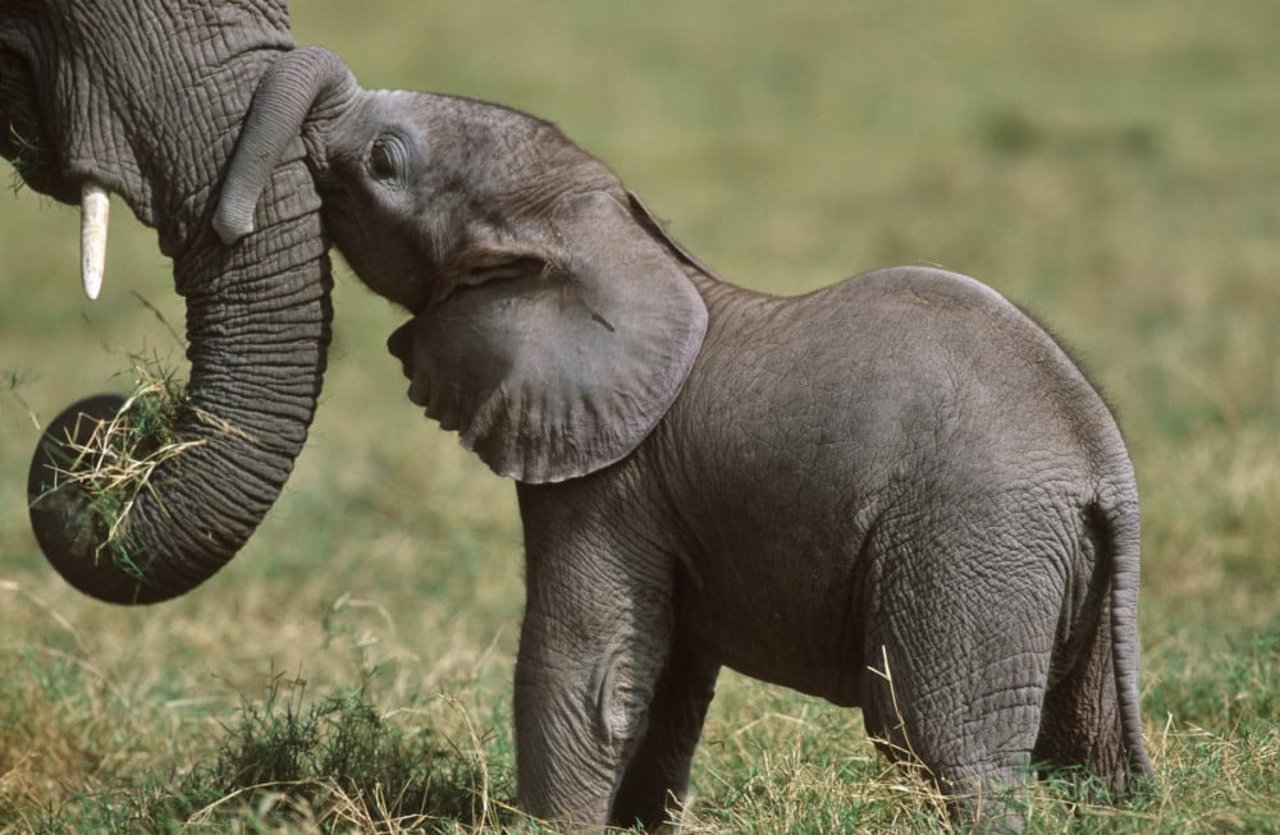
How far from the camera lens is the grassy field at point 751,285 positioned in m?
5.03

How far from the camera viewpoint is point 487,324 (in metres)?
4.66

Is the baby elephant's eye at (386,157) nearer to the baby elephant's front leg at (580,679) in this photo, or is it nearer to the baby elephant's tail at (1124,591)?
the baby elephant's front leg at (580,679)

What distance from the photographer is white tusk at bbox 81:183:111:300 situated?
4637 millimetres

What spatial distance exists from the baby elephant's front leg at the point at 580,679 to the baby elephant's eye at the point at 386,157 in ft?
3.26

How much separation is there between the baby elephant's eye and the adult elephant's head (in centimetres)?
17

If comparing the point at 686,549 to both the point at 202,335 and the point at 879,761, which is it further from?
the point at 202,335

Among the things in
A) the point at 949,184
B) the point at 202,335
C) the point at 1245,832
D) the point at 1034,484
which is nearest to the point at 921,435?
the point at 1034,484

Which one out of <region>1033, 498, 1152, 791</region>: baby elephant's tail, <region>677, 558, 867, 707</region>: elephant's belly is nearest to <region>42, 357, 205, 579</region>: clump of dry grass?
<region>677, 558, 867, 707</region>: elephant's belly

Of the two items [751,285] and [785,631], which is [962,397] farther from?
[751,285]

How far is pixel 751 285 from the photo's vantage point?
12.4 metres

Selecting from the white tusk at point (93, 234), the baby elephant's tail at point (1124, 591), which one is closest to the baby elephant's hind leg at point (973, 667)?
the baby elephant's tail at point (1124, 591)

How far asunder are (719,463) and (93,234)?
5.20 ft

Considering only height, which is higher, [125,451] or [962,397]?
[962,397]

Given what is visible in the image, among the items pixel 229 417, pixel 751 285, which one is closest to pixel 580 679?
pixel 229 417
